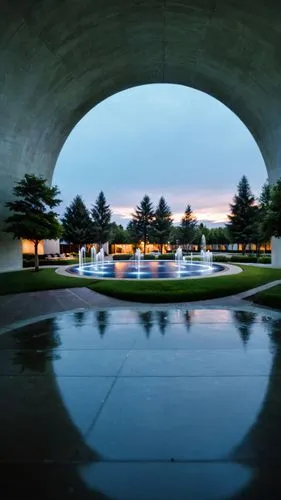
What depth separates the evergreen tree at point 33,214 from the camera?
20047 millimetres

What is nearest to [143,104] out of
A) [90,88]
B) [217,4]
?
[90,88]

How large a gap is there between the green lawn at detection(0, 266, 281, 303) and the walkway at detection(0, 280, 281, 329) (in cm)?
34

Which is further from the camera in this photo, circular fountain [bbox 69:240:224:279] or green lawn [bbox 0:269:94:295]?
circular fountain [bbox 69:240:224:279]

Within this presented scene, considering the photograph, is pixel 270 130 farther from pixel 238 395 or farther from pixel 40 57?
pixel 238 395

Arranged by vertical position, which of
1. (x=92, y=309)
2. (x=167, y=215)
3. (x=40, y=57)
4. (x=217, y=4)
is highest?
(x=217, y=4)

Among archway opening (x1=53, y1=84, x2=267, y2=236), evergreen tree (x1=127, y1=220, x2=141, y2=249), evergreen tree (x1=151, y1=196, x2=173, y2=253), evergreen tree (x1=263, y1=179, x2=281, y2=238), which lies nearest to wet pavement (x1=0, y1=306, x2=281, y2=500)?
evergreen tree (x1=263, y1=179, x2=281, y2=238)

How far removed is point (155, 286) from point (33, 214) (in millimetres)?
9853

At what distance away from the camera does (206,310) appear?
421 inches

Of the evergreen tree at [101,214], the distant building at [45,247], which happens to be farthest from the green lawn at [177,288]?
the evergreen tree at [101,214]

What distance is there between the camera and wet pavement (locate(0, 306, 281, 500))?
282cm

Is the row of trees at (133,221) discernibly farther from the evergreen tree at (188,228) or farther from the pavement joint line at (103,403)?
the pavement joint line at (103,403)

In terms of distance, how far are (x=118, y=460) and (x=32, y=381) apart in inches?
95.0

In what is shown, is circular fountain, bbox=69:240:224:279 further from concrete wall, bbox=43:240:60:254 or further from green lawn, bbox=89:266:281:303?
concrete wall, bbox=43:240:60:254

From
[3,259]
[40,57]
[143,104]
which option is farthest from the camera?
[143,104]
